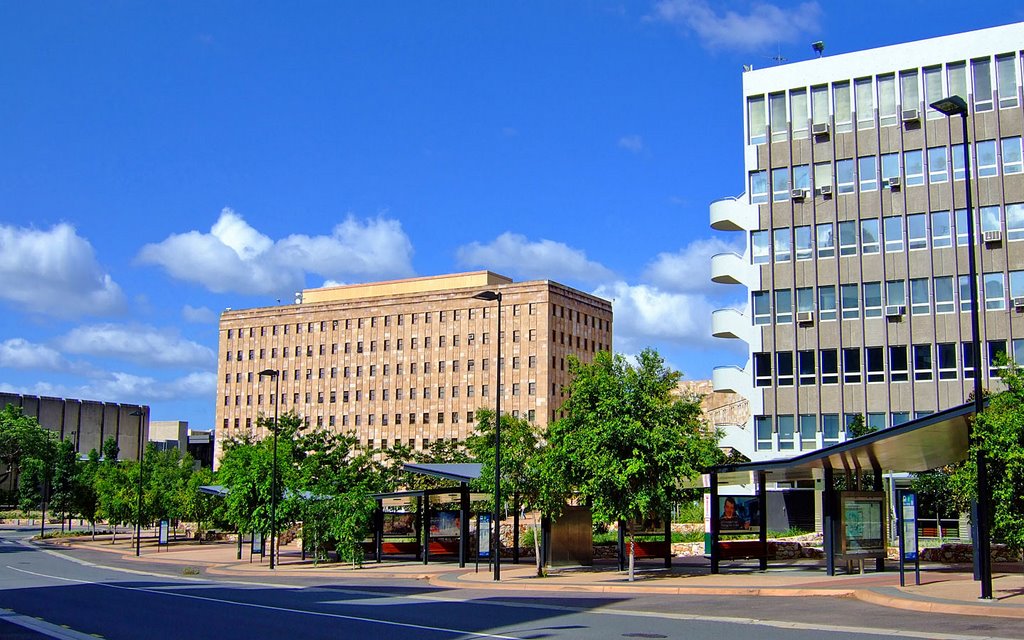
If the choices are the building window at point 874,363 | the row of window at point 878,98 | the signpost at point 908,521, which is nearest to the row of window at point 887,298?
the building window at point 874,363

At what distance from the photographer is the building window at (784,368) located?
59.3 metres

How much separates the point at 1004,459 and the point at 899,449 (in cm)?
652

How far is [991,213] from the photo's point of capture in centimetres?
5559

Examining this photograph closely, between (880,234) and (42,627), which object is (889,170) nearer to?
(880,234)


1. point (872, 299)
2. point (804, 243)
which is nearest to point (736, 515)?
point (872, 299)

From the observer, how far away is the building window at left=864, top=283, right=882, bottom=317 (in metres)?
57.4

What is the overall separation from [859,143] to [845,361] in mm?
11798

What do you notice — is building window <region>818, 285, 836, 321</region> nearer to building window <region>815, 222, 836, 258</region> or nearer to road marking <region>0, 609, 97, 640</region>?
building window <region>815, 222, 836, 258</region>

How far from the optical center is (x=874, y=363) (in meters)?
57.3

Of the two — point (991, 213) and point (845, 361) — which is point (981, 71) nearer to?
point (991, 213)

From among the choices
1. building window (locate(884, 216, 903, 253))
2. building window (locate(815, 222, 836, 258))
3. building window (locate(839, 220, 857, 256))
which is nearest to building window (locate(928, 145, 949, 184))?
building window (locate(884, 216, 903, 253))

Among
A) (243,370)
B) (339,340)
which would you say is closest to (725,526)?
(339,340)

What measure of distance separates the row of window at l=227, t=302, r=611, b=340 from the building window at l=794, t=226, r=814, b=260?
2791 inches

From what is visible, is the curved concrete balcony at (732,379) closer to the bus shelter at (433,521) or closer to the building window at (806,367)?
the building window at (806,367)
